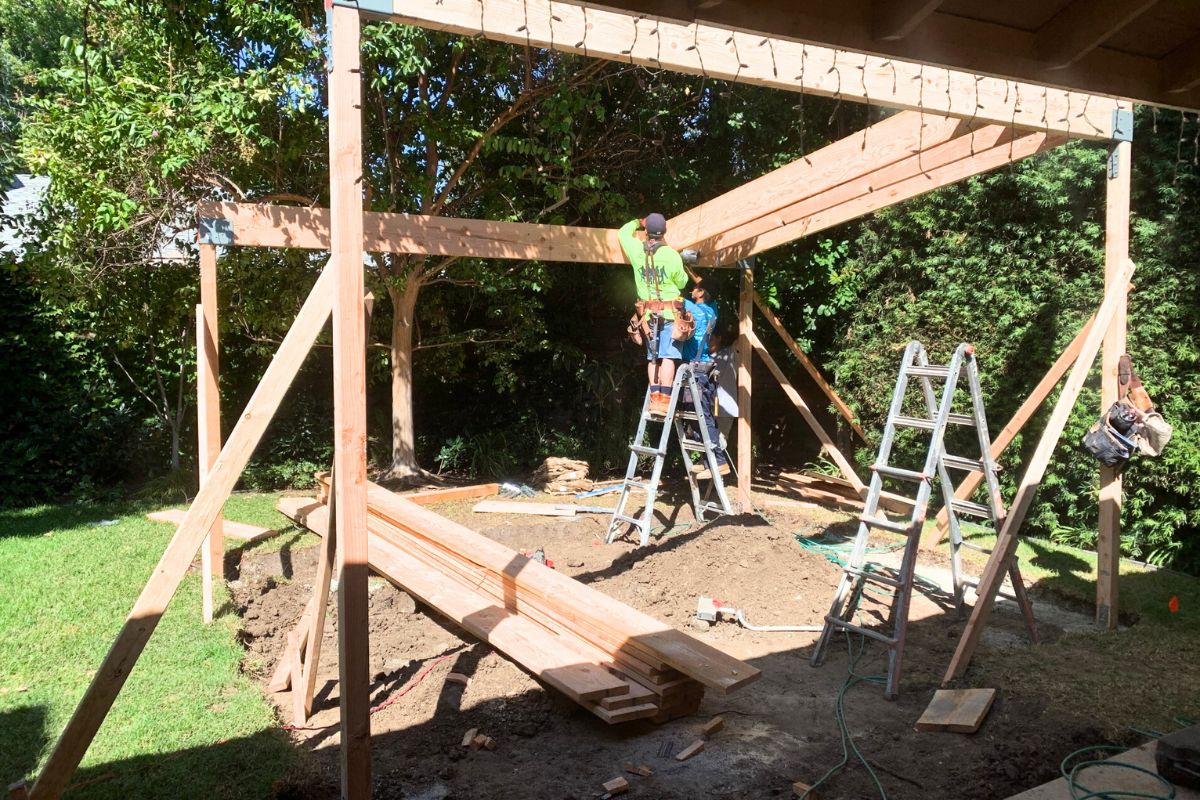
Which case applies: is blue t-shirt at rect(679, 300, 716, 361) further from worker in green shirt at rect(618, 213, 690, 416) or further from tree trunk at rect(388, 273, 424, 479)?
tree trunk at rect(388, 273, 424, 479)

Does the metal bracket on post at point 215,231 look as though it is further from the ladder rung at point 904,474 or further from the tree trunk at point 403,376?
the ladder rung at point 904,474

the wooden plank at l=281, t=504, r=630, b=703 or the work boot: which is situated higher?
the work boot

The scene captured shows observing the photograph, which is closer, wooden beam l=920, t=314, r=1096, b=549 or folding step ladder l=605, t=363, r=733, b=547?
wooden beam l=920, t=314, r=1096, b=549

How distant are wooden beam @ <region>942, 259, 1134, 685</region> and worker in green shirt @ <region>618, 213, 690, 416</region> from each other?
352 cm

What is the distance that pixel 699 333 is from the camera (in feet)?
27.4

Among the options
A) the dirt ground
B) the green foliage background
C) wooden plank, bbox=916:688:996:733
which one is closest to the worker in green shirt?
the green foliage background

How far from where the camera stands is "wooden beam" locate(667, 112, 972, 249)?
531 cm

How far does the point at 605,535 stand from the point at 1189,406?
5.08 meters

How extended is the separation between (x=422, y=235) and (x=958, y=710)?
503 cm

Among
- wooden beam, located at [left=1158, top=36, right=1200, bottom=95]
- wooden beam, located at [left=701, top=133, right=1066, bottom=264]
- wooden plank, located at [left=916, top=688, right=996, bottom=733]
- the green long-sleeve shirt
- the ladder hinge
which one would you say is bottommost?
wooden plank, located at [left=916, top=688, right=996, bottom=733]

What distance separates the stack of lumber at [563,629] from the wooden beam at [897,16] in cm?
276

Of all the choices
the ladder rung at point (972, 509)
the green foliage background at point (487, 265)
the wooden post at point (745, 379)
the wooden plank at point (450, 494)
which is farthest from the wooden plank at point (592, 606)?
the green foliage background at point (487, 265)

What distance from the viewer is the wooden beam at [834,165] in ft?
17.4

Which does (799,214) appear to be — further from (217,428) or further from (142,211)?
(142,211)
